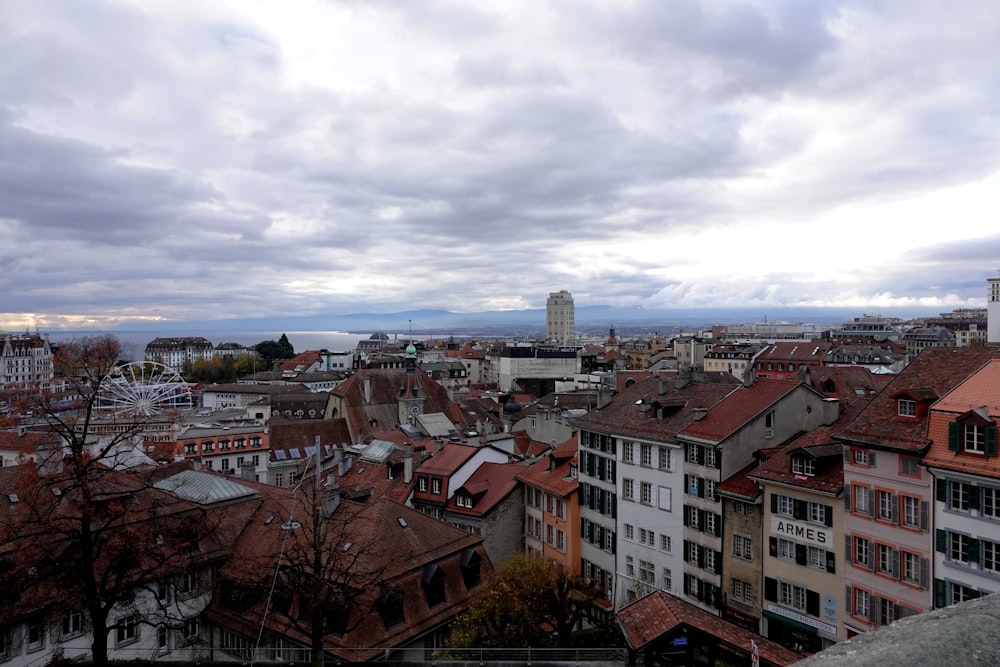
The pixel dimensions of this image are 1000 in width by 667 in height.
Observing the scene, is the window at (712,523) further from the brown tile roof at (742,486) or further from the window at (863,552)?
the window at (863,552)

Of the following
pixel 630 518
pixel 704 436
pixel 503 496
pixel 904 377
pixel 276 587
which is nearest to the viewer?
pixel 276 587

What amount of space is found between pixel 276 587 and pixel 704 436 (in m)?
22.6

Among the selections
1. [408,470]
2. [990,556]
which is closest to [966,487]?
[990,556]

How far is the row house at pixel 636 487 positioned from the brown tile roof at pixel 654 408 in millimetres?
62

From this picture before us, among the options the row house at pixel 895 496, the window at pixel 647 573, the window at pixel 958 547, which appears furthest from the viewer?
the window at pixel 647 573

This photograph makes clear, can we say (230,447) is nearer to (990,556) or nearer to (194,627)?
(194,627)

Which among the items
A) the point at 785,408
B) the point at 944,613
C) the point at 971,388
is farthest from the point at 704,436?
the point at 944,613

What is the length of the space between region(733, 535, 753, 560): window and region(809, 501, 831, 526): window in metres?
3.75

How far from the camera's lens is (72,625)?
25750 millimetres

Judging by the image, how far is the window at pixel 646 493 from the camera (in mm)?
38375

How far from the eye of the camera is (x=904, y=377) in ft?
97.5

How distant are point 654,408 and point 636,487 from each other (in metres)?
4.99

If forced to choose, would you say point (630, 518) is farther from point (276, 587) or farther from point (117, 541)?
point (117, 541)

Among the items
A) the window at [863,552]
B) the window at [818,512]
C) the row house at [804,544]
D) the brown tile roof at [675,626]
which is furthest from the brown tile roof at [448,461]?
the window at [863,552]
